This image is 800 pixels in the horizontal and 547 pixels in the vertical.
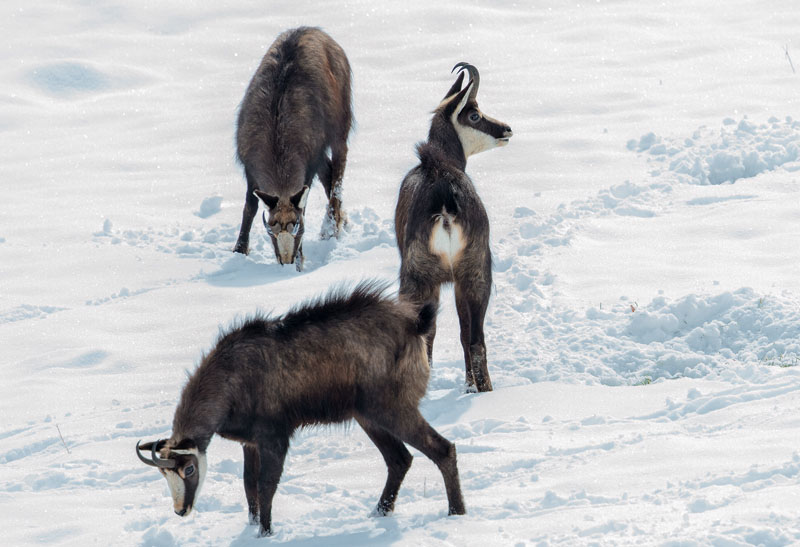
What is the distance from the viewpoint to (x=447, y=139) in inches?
352

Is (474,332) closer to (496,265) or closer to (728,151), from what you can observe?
(496,265)

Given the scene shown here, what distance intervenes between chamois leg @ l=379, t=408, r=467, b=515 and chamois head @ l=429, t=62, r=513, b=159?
404cm

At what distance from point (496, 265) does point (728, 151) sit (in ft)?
11.1

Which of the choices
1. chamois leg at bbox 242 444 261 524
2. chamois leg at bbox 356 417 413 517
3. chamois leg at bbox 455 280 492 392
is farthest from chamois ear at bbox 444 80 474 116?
chamois leg at bbox 242 444 261 524

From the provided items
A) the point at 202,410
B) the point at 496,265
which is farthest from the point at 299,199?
the point at 202,410

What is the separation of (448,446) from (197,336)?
365 cm

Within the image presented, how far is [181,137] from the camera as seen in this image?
46.4ft

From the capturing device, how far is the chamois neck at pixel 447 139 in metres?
8.88

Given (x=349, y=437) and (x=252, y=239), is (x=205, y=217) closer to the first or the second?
(x=252, y=239)

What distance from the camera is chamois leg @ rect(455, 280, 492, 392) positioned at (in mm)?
7188

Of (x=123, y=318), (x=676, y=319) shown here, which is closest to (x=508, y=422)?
(x=676, y=319)

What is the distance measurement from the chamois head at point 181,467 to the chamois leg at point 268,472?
284 mm

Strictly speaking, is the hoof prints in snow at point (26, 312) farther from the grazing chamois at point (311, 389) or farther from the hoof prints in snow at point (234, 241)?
the grazing chamois at point (311, 389)

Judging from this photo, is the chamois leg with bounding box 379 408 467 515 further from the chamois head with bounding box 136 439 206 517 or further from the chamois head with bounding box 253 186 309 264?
the chamois head with bounding box 253 186 309 264
